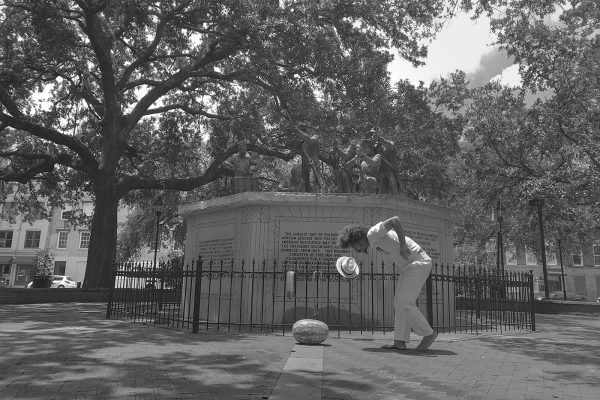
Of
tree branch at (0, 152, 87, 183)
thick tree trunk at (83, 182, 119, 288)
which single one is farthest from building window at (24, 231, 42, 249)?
thick tree trunk at (83, 182, 119, 288)

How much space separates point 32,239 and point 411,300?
59.7 meters

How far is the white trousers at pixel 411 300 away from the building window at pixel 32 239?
194ft

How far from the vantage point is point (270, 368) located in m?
5.42

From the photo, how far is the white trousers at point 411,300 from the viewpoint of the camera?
A: 6.76 metres

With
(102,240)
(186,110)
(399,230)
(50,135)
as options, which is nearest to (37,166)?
(50,135)

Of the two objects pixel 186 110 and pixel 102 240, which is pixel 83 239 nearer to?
pixel 186 110

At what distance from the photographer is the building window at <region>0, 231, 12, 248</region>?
5575 centimetres

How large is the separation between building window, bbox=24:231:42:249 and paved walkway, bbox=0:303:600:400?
178 feet

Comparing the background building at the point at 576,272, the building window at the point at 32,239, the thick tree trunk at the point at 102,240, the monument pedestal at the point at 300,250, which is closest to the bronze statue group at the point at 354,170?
the monument pedestal at the point at 300,250

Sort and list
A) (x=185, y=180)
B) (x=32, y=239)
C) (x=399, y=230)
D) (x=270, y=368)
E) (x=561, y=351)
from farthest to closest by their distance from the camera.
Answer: (x=32, y=239) < (x=185, y=180) < (x=561, y=351) < (x=399, y=230) < (x=270, y=368)

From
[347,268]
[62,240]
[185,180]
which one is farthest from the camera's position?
[62,240]

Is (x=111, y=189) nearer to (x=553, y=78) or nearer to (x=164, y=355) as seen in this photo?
(x=164, y=355)

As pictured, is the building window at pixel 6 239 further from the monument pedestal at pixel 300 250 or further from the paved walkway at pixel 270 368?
the paved walkway at pixel 270 368

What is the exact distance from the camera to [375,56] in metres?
18.6
